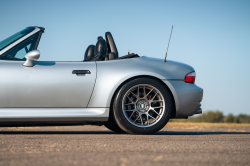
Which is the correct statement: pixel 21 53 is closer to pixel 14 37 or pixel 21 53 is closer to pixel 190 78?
pixel 14 37

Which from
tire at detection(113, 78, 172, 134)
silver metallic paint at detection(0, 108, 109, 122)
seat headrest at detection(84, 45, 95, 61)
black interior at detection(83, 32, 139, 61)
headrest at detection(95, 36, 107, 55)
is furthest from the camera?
seat headrest at detection(84, 45, 95, 61)

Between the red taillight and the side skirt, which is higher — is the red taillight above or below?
above

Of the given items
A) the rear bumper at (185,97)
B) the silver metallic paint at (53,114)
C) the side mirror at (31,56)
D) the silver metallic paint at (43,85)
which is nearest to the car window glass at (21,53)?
the silver metallic paint at (43,85)

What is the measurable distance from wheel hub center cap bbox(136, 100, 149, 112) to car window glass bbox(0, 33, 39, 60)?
184cm

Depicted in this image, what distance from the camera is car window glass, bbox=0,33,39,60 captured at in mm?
4563

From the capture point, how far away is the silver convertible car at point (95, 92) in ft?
13.9

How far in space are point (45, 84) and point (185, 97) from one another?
2.04 meters

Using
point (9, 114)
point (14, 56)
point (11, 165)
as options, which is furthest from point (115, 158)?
point (14, 56)

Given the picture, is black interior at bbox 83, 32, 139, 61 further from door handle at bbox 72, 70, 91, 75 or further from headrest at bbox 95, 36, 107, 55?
door handle at bbox 72, 70, 91, 75

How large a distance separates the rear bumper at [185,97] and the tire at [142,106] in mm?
122

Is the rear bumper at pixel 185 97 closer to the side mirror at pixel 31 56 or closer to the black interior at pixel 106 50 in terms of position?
the black interior at pixel 106 50

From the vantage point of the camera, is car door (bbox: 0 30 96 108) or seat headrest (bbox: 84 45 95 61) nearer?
car door (bbox: 0 30 96 108)

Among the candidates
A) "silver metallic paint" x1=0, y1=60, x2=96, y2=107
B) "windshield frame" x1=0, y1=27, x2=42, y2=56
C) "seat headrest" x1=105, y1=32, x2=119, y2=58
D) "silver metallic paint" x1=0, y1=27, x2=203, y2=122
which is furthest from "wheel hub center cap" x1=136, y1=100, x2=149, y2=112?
"windshield frame" x1=0, y1=27, x2=42, y2=56

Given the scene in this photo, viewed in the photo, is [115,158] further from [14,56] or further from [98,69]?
[14,56]
